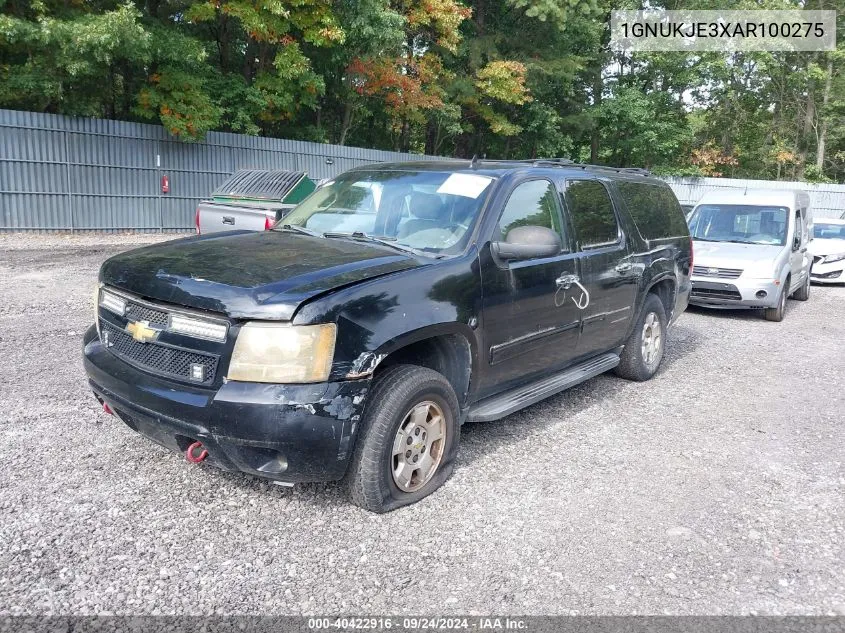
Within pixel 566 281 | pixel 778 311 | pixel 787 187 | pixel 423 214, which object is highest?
pixel 787 187

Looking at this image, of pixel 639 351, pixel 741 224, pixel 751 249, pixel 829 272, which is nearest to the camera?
pixel 639 351

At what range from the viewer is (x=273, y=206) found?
976 cm

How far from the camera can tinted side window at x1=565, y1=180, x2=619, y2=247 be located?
4.95 m

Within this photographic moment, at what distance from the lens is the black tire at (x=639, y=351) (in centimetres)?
596

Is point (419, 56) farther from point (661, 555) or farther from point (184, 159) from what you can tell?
point (661, 555)

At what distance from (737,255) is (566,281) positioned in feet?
21.1

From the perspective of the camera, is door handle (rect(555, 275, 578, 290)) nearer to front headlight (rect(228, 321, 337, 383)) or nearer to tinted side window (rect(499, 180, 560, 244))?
tinted side window (rect(499, 180, 560, 244))

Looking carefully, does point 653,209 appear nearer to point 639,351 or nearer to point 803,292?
point 639,351

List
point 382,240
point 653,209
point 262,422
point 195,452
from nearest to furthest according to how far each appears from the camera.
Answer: point 262,422 < point 195,452 < point 382,240 < point 653,209

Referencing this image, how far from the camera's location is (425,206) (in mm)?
4273

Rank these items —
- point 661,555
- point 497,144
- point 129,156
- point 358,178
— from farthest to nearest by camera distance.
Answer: point 497,144 < point 129,156 < point 358,178 < point 661,555

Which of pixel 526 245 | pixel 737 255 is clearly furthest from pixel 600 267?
pixel 737 255

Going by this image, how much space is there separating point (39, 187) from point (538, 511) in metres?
14.6

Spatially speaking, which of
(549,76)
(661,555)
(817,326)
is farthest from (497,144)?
(661,555)
